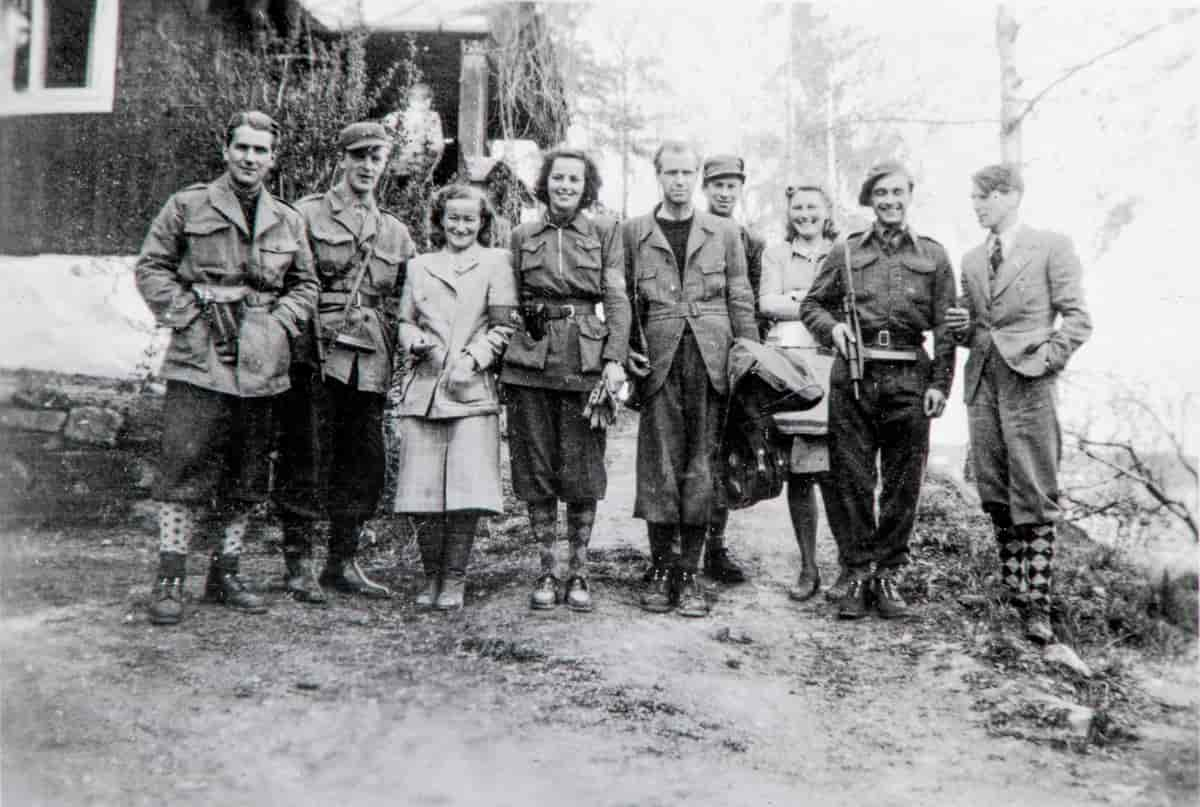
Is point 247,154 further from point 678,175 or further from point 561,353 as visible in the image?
point 678,175

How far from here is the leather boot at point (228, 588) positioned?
3691 mm

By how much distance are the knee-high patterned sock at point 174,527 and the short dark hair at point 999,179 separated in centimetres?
340

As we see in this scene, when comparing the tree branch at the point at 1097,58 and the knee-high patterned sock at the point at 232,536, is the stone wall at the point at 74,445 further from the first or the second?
the tree branch at the point at 1097,58

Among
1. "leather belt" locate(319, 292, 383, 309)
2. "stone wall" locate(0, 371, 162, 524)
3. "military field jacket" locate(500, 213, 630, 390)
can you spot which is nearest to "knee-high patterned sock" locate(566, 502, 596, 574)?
"military field jacket" locate(500, 213, 630, 390)

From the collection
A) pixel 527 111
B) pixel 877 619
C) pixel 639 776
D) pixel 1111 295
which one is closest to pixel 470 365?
pixel 639 776

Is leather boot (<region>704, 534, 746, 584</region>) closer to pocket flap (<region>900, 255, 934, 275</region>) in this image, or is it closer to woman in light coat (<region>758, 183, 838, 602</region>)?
woman in light coat (<region>758, 183, 838, 602</region>)

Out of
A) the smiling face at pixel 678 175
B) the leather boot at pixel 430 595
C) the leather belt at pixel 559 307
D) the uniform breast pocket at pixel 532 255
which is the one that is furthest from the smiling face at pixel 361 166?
the leather boot at pixel 430 595

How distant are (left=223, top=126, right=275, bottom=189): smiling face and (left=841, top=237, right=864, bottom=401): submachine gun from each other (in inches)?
95.5

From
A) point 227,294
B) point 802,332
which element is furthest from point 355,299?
point 802,332

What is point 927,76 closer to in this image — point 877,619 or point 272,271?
point 877,619

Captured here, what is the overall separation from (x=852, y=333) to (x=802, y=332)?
1.45ft

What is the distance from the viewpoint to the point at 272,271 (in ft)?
12.0

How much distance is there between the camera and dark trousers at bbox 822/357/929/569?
12.8 feet

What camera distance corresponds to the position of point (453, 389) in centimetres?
381
